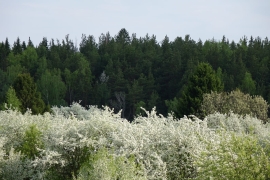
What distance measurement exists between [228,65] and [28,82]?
5151cm

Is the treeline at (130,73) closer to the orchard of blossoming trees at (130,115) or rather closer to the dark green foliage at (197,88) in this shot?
the orchard of blossoming trees at (130,115)

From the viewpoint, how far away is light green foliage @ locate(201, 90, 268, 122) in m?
51.1

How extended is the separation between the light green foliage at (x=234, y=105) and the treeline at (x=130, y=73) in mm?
34932

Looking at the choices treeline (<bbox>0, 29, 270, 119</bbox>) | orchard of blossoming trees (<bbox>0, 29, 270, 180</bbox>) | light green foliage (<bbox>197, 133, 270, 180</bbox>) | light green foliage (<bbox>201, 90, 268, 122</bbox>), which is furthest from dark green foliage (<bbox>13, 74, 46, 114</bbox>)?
light green foliage (<bbox>197, 133, 270, 180</bbox>)

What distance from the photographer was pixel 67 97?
118688 mm

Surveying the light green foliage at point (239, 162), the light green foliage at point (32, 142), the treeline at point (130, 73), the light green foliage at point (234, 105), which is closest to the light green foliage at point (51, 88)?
the treeline at point (130, 73)

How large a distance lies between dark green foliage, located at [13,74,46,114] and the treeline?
22321 millimetres

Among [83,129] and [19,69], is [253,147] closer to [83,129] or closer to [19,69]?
[83,129]

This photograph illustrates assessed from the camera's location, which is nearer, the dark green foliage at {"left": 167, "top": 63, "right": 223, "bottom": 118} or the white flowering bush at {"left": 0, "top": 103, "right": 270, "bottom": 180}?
the white flowering bush at {"left": 0, "top": 103, "right": 270, "bottom": 180}

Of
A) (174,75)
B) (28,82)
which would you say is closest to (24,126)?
(28,82)

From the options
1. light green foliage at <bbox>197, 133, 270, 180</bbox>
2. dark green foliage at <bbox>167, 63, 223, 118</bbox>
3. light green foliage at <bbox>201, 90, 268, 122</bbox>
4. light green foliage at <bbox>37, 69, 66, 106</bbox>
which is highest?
light green foliage at <bbox>37, 69, 66, 106</bbox>

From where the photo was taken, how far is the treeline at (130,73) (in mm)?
99831

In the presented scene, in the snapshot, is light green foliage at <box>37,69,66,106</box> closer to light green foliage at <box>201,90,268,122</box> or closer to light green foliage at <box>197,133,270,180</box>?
light green foliage at <box>201,90,268,122</box>

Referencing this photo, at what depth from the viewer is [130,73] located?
116 meters
